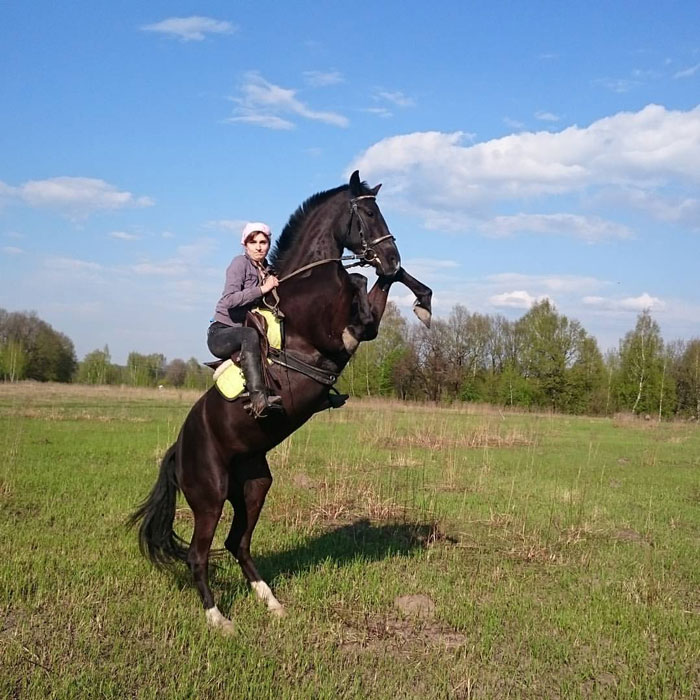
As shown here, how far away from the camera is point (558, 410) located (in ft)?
165

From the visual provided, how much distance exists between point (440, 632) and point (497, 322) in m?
57.7

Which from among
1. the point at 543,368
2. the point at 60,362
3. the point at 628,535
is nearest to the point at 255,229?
the point at 628,535

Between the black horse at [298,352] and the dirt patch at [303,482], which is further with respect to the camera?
the dirt patch at [303,482]

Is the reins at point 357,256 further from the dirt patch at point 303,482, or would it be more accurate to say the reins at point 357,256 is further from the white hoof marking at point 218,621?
the dirt patch at point 303,482

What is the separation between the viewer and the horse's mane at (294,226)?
5164mm

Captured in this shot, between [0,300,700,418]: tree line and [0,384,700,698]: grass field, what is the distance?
1270 inches

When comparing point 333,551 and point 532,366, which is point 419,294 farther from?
point 532,366

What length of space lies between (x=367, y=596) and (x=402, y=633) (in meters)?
0.71

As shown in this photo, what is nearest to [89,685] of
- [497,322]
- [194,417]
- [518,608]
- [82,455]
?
[194,417]

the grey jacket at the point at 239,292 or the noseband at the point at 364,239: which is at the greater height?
the noseband at the point at 364,239

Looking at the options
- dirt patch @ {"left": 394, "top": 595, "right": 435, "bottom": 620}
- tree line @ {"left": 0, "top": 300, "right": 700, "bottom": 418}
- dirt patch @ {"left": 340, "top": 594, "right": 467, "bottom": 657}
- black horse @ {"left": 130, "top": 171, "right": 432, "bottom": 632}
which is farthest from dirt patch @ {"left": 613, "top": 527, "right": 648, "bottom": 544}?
tree line @ {"left": 0, "top": 300, "right": 700, "bottom": 418}

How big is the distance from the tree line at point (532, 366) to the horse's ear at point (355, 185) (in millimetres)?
36817

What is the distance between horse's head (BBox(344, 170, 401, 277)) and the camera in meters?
4.76

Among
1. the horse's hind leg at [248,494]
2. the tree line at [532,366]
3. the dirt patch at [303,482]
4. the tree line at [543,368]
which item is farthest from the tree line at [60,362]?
the horse's hind leg at [248,494]
